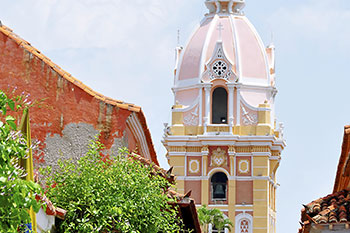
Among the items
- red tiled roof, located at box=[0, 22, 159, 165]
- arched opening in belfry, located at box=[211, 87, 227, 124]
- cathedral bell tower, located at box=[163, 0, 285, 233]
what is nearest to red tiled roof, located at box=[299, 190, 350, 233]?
red tiled roof, located at box=[0, 22, 159, 165]

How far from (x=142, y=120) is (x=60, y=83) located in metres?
2.40

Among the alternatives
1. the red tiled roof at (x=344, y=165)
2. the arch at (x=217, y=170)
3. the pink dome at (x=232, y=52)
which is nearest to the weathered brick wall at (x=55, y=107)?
the red tiled roof at (x=344, y=165)

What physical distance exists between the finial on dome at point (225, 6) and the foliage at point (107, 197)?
5350 centimetres

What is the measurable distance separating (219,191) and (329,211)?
46.8 meters

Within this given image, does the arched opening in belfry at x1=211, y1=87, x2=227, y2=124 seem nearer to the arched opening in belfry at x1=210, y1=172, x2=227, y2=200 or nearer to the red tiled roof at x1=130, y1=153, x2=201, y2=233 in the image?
the arched opening in belfry at x1=210, y1=172, x2=227, y2=200

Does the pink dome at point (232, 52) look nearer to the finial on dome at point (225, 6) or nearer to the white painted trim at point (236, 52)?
the white painted trim at point (236, 52)

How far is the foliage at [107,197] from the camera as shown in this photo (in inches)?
627

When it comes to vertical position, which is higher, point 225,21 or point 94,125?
point 225,21

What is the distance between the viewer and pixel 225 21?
A: 229ft

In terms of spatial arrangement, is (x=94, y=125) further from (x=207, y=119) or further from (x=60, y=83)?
(x=207, y=119)

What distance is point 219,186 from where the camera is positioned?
67125mm

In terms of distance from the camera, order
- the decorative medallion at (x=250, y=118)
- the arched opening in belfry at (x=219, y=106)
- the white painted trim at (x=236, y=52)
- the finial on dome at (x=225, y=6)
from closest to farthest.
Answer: the decorative medallion at (x=250, y=118)
the white painted trim at (x=236, y=52)
the arched opening in belfry at (x=219, y=106)
the finial on dome at (x=225, y=6)

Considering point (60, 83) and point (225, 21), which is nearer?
point (60, 83)

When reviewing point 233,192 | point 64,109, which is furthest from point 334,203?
point 233,192
